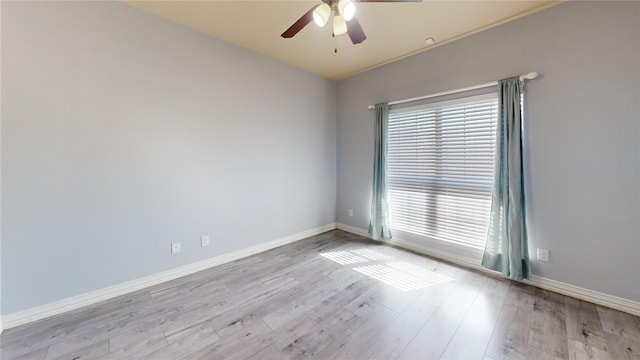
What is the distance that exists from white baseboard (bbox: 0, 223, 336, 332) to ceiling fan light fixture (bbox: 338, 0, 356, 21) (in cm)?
284

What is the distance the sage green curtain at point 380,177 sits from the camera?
359cm

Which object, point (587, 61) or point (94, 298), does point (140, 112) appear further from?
point (587, 61)

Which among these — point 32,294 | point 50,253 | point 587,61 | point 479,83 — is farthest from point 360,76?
point 32,294

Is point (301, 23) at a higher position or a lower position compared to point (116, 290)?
higher

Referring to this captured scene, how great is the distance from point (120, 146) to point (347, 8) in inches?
91.8

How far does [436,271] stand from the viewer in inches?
109

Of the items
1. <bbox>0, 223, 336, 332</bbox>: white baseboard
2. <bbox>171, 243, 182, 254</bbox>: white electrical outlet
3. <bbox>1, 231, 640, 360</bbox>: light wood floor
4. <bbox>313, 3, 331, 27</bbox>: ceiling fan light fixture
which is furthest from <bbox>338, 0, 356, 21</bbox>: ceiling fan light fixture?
<bbox>0, 223, 336, 332</bbox>: white baseboard

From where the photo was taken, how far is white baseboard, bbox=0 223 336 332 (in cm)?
188

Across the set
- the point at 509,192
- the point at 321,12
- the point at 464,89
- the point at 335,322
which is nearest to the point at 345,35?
the point at 321,12

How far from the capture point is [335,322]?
192 cm

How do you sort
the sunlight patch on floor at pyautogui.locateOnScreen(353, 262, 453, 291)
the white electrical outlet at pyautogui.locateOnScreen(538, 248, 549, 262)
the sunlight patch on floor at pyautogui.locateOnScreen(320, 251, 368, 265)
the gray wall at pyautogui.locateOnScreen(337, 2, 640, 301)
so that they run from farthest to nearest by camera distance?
the sunlight patch on floor at pyautogui.locateOnScreen(320, 251, 368, 265) < the sunlight patch on floor at pyautogui.locateOnScreen(353, 262, 453, 291) < the white electrical outlet at pyautogui.locateOnScreen(538, 248, 549, 262) < the gray wall at pyautogui.locateOnScreen(337, 2, 640, 301)

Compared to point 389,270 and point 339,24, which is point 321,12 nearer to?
point 339,24

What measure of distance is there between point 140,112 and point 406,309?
312cm

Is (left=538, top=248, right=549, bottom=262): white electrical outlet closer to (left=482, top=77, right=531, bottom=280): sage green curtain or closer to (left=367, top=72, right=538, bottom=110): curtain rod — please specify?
(left=482, top=77, right=531, bottom=280): sage green curtain
